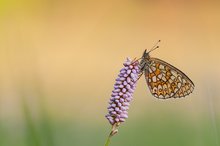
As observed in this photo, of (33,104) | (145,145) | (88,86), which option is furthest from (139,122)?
(33,104)

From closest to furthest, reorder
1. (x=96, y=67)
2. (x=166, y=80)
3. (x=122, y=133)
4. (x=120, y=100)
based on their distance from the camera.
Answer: (x=120, y=100)
(x=166, y=80)
(x=122, y=133)
(x=96, y=67)

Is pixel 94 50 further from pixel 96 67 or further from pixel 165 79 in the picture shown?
pixel 165 79

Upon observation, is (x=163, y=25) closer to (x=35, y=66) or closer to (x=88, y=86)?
(x=88, y=86)

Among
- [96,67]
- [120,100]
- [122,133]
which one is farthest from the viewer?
[96,67]

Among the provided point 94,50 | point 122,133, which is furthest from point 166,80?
point 94,50

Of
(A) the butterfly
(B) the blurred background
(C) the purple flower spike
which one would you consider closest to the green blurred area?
(B) the blurred background

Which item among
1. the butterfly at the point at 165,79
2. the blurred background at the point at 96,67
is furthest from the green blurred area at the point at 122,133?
the butterfly at the point at 165,79

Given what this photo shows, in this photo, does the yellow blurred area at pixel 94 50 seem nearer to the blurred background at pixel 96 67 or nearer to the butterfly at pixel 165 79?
the blurred background at pixel 96 67

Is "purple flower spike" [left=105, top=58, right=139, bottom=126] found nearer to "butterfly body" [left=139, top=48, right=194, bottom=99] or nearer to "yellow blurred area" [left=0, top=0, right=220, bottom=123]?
"butterfly body" [left=139, top=48, right=194, bottom=99]
